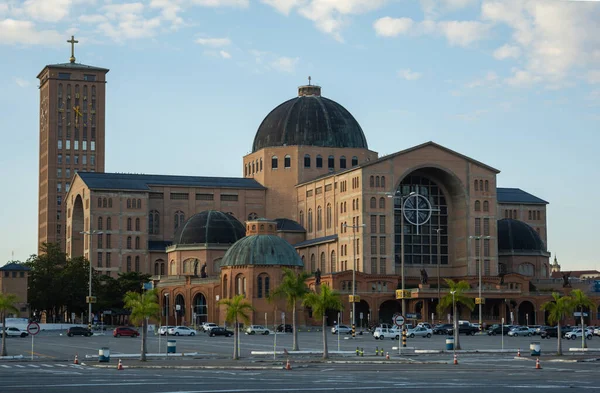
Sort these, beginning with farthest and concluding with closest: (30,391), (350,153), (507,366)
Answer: (350,153)
(507,366)
(30,391)

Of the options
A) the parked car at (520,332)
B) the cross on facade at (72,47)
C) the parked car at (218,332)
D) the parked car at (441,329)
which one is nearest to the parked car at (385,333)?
the parked car at (441,329)

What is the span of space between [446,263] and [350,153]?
23.6 meters

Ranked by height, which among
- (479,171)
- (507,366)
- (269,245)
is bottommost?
(507,366)

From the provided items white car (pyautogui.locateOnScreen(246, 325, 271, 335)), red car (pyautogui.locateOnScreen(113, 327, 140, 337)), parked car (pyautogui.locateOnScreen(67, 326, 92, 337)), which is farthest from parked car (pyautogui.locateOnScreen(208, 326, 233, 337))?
parked car (pyautogui.locateOnScreen(67, 326, 92, 337))

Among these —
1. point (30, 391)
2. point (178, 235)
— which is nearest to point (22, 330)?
point (178, 235)

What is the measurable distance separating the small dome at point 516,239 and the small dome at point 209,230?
110 ft

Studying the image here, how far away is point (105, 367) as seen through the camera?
57.1m

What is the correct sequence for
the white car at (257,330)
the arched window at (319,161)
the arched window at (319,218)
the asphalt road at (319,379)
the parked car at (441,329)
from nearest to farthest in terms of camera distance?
1. the asphalt road at (319,379)
2. the white car at (257,330)
3. the parked car at (441,329)
4. the arched window at (319,218)
5. the arched window at (319,161)

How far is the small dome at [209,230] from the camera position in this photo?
143250mm

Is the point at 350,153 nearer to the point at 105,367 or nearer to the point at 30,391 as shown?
the point at 105,367

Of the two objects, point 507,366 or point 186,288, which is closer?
point 507,366

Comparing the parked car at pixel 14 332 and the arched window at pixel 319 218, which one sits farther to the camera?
the arched window at pixel 319 218

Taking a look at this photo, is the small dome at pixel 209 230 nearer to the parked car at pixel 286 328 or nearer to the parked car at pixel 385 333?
the parked car at pixel 286 328

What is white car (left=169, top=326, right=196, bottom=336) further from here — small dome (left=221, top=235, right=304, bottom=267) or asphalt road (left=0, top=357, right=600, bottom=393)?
asphalt road (left=0, top=357, right=600, bottom=393)
